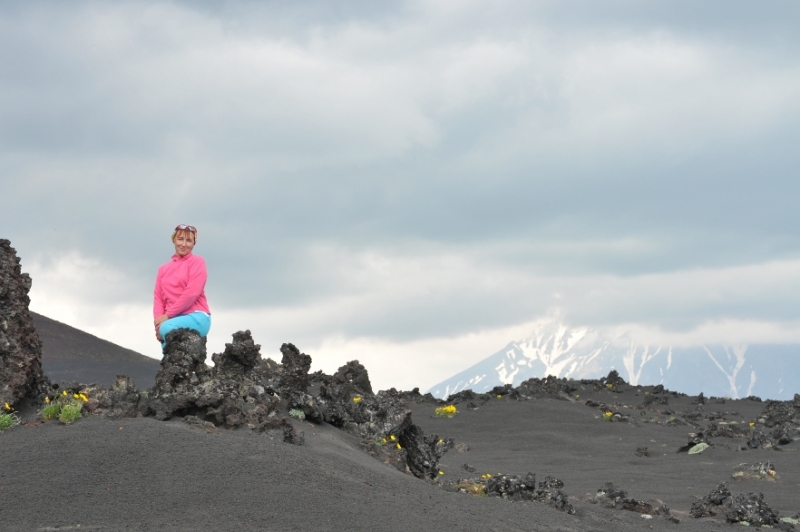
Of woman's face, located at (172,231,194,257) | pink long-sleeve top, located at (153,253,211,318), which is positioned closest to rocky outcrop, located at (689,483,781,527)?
pink long-sleeve top, located at (153,253,211,318)

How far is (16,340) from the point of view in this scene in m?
13.2

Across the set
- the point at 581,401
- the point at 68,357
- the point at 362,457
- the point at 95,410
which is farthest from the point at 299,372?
the point at 68,357

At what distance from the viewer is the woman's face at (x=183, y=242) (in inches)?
536

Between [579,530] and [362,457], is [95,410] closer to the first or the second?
[362,457]

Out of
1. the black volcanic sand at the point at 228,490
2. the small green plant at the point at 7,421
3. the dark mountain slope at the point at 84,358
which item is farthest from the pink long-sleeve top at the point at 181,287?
the dark mountain slope at the point at 84,358

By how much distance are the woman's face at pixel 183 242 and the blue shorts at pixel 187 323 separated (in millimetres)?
945

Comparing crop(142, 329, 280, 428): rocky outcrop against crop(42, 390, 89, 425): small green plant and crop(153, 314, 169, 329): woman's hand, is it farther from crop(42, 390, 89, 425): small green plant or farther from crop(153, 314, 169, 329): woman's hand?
crop(42, 390, 89, 425): small green plant

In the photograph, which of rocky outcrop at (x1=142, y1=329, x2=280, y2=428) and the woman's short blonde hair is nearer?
rocky outcrop at (x1=142, y1=329, x2=280, y2=428)

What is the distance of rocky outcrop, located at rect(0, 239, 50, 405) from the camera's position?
42.4 feet

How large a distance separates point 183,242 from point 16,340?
279 cm

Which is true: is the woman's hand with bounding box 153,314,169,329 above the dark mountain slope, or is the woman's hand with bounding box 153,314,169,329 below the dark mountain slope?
below

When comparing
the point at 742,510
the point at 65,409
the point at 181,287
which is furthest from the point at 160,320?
the point at 742,510

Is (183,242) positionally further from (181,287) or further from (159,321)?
(159,321)

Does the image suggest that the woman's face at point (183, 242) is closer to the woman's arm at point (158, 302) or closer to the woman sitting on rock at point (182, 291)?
the woman sitting on rock at point (182, 291)
